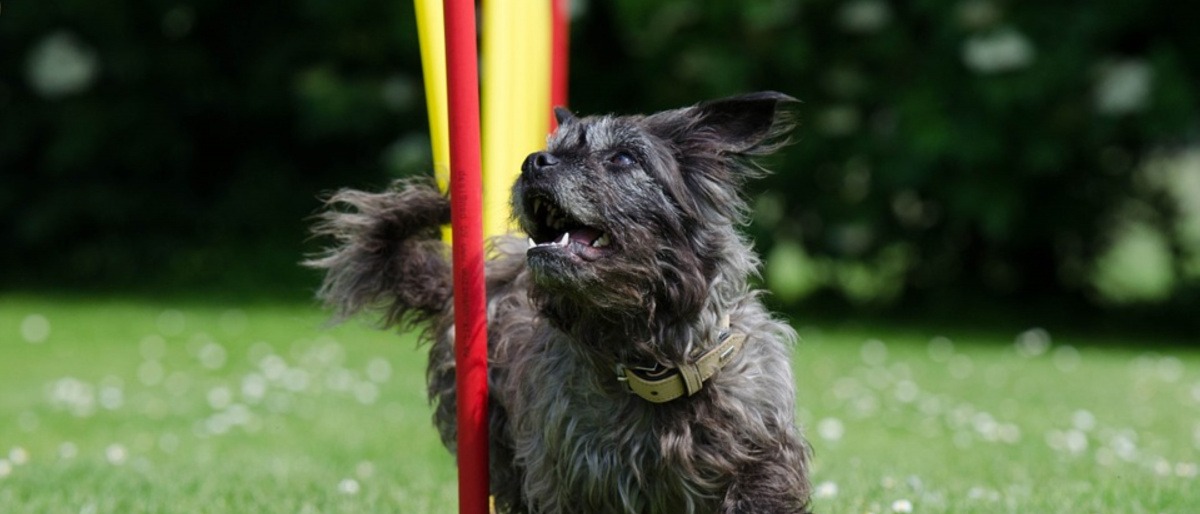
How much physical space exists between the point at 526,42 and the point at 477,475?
2499 millimetres

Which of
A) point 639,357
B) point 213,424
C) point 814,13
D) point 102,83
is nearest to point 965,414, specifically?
point 213,424

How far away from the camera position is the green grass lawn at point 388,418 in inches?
217

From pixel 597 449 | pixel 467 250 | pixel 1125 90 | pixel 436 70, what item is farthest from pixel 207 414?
pixel 1125 90

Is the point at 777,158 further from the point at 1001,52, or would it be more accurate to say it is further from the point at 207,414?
the point at 207,414

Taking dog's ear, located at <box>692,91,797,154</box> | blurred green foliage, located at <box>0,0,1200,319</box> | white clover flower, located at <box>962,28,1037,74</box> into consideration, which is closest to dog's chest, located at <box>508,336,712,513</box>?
dog's ear, located at <box>692,91,797,154</box>

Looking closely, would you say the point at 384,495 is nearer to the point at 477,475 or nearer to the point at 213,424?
the point at 477,475

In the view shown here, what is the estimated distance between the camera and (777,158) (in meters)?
12.9

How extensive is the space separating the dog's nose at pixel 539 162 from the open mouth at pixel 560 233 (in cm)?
7

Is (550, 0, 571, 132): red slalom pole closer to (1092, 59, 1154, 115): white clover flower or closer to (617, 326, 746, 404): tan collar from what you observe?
(617, 326, 746, 404): tan collar

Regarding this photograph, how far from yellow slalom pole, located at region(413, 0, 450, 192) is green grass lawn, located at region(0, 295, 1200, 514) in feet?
4.24

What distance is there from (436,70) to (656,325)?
130cm

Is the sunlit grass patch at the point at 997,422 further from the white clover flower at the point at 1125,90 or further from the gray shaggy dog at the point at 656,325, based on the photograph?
the white clover flower at the point at 1125,90

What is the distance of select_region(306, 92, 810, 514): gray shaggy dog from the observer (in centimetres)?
378

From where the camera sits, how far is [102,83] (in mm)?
14922
